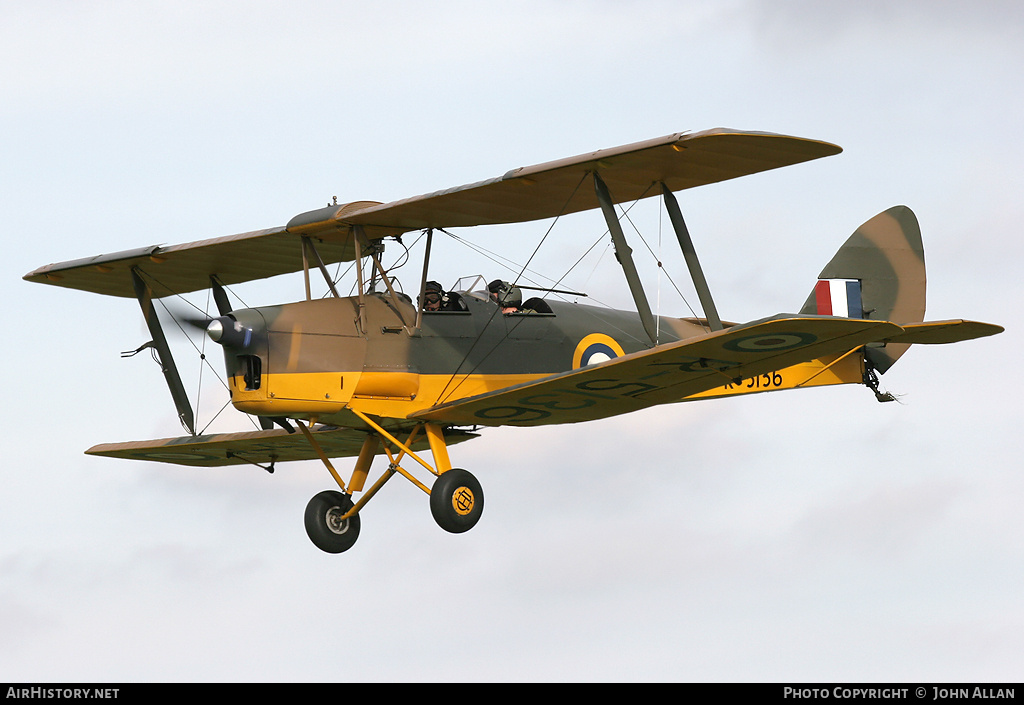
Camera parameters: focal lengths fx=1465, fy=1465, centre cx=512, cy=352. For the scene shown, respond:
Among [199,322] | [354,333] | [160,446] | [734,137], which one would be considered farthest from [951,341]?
[160,446]

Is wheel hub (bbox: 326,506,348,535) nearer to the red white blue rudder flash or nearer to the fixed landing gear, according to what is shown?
the fixed landing gear

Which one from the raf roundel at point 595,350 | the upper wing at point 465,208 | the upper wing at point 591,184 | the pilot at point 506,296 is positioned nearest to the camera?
the upper wing at point 591,184

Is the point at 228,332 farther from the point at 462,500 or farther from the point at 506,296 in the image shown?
the point at 506,296

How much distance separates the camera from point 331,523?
1425 centimetres

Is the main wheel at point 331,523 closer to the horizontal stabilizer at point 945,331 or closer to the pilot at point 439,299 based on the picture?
the pilot at point 439,299

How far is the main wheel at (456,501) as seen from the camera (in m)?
13.2

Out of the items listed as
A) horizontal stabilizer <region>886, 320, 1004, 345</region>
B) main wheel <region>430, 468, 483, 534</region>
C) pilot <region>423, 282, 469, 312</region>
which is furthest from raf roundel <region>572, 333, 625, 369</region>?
horizontal stabilizer <region>886, 320, 1004, 345</region>

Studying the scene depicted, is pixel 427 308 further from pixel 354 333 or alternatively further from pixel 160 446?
pixel 160 446

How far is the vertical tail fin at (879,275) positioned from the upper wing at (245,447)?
16.2 feet

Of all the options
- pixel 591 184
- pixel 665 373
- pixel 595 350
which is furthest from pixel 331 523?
pixel 591 184

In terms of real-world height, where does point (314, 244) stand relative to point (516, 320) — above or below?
above

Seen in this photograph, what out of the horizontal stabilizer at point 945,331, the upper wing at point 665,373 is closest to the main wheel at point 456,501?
the upper wing at point 665,373
